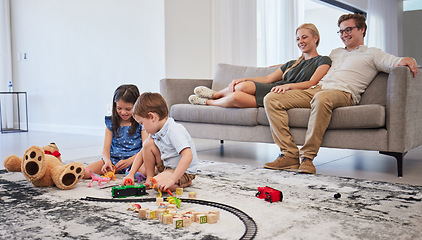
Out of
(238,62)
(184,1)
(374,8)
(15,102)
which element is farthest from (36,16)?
(374,8)

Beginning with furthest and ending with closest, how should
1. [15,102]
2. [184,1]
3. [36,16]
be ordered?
[15,102] → [36,16] → [184,1]

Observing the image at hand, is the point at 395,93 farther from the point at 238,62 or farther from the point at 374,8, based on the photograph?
the point at 374,8

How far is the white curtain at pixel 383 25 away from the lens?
26.3 feet

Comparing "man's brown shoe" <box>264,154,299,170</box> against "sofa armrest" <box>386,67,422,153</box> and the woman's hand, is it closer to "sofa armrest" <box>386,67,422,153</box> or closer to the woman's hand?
"sofa armrest" <box>386,67,422,153</box>

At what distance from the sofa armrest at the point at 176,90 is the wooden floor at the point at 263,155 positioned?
1.63 feet

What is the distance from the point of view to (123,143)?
241 cm

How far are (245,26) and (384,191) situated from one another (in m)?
3.79

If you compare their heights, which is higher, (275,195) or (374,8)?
(374,8)

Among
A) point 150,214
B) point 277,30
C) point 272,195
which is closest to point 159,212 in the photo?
point 150,214

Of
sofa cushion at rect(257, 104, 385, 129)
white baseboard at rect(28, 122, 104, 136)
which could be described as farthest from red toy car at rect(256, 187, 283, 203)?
white baseboard at rect(28, 122, 104, 136)

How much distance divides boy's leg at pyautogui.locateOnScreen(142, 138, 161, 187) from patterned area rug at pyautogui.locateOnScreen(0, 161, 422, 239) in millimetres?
166

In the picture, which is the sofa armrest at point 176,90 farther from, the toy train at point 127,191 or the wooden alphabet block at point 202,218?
the wooden alphabet block at point 202,218

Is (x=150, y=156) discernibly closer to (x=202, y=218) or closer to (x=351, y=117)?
(x=202, y=218)

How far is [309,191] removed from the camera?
1965 millimetres
